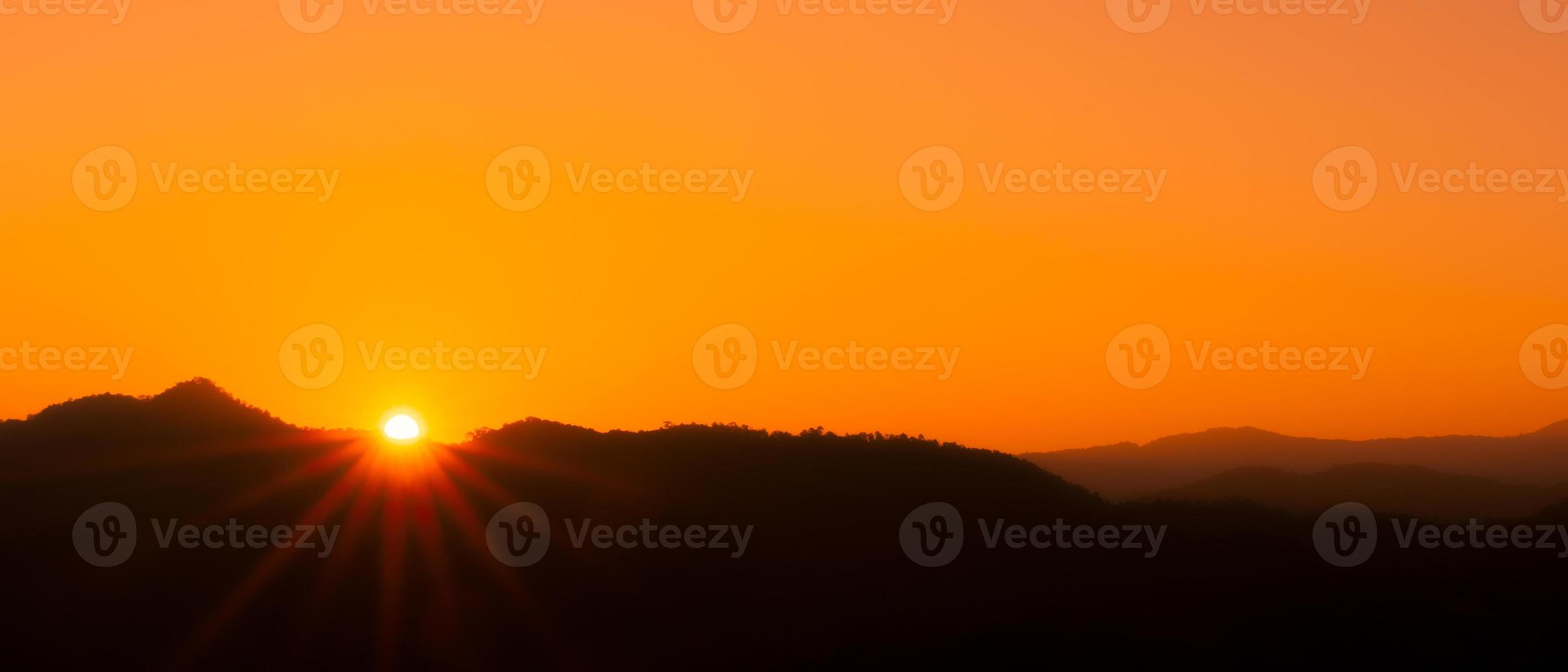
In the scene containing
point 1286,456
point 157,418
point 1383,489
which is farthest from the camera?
point 1286,456

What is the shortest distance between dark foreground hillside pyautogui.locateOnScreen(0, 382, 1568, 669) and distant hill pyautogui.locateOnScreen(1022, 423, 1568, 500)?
3855cm

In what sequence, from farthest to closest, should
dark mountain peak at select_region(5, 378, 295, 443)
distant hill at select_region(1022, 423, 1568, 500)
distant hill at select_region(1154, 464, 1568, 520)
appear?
distant hill at select_region(1022, 423, 1568, 500) < distant hill at select_region(1154, 464, 1568, 520) < dark mountain peak at select_region(5, 378, 295, 443)

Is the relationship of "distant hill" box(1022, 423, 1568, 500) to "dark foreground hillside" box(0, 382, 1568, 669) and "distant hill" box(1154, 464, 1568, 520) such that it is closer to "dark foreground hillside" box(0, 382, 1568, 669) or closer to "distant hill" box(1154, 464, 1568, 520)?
"distant hill" box(1154, 464, 1568, 520)

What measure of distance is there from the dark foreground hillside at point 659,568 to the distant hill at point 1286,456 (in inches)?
1518

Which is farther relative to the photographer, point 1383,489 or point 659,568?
point 1383,489

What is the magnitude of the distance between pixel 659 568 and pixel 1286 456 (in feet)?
255

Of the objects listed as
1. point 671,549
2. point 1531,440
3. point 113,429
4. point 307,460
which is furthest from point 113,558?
point 1531,440

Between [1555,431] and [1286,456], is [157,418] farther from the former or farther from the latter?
[1555,431]

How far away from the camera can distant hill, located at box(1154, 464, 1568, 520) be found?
204 ft

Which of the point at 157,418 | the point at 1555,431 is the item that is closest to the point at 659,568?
the point at 157,418

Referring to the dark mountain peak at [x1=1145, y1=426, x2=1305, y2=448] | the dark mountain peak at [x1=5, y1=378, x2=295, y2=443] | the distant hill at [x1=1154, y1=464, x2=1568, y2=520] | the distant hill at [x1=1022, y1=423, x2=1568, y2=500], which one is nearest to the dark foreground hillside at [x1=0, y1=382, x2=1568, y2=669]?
the dark mountain peak at [x1=5, y1=378, x2=295, y2=443]

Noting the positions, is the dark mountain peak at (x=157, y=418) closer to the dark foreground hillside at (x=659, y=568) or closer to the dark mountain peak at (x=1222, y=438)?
the dark foreground hillside at (x=659, y=568)

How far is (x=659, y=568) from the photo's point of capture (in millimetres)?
39875

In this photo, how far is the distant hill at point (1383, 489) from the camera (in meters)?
62.2
